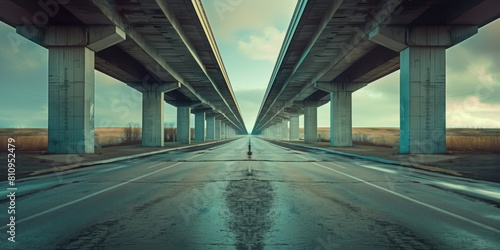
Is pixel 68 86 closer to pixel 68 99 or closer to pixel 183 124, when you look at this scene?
pixel 68 99

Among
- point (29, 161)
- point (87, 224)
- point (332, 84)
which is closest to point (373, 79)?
point (332, 84)

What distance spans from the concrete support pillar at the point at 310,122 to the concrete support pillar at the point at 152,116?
26.1 metres

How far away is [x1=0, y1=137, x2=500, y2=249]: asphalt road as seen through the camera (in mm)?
4234

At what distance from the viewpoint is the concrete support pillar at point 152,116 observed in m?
37.2

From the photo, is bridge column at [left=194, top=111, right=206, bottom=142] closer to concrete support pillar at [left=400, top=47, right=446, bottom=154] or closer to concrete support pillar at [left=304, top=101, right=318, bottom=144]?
concrete support pillar at [left=304, top=101, right=318, bottom=144]

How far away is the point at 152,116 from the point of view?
123 ft

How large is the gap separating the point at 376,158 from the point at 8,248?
17.3m

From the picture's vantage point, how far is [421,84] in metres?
20.0

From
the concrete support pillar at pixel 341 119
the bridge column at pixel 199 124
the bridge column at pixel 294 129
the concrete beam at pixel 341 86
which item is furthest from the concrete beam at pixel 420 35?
the bridge column at pixel 294 129

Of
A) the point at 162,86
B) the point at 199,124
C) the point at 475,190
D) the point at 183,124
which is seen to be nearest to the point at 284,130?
the point at 199,124

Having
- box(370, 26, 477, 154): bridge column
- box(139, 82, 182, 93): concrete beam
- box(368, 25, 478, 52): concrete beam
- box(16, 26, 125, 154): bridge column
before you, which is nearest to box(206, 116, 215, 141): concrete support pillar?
box(139, 82, 182, 93): concrete beam

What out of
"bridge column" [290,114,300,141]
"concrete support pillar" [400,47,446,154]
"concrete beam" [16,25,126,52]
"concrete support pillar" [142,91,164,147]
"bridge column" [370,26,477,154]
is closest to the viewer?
"concrete beam" [16,25,126,52]

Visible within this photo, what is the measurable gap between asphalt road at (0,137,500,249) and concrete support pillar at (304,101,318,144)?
148ft

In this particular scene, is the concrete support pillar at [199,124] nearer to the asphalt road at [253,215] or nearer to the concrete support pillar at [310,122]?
the concrete support pillar at [310,122]
